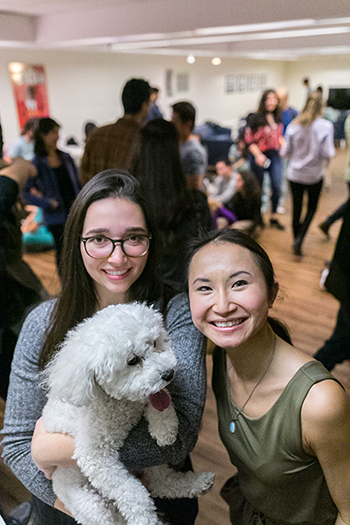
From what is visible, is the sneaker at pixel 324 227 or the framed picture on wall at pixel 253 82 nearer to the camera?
the sneaker at pixel 324 227

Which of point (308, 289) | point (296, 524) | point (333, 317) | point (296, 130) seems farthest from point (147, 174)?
point (296, 524)

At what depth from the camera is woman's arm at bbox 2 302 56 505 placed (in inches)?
31.4

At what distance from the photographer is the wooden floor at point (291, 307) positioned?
32.4 inches

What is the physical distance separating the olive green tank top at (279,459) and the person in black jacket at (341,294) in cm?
18

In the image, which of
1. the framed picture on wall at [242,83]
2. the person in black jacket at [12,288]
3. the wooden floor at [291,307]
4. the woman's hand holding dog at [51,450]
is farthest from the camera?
the framed picture on wall at [242,83]

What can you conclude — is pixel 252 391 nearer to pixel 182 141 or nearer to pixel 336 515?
pixel 336 515

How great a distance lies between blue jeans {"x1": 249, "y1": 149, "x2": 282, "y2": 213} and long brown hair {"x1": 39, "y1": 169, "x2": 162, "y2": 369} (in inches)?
19.0

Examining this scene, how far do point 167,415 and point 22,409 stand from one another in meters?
0.32

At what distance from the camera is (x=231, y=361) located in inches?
30.1

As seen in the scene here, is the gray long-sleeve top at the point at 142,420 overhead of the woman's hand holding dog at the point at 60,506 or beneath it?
overhead

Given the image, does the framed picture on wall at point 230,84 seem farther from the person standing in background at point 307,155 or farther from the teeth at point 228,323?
the teeth at point 228,323

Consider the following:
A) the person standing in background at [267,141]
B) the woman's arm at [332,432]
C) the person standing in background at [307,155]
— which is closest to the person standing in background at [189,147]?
the person standing in background at [267,141]

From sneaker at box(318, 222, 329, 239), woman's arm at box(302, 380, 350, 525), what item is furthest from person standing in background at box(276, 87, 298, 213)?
woman's arm at box(302, 380, 350, 525)

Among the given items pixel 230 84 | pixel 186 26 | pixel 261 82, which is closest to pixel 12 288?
pixel 186 26
